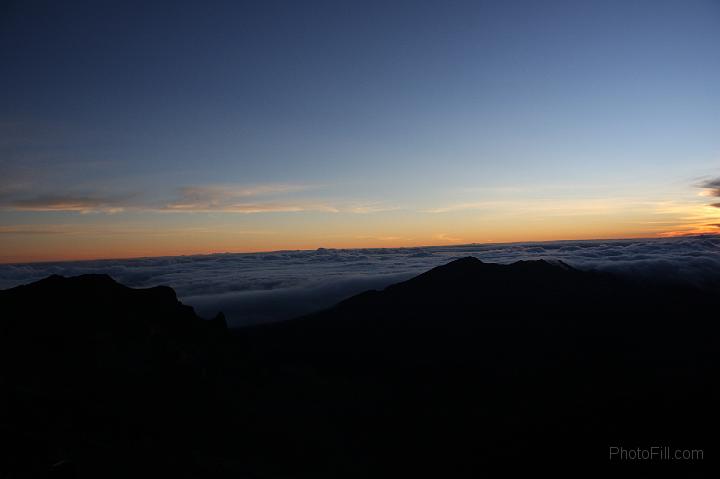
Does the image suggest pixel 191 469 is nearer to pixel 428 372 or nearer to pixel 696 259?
pixel 428 372

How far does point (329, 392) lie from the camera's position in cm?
3647

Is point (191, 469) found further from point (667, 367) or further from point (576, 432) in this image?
point (667, 367)

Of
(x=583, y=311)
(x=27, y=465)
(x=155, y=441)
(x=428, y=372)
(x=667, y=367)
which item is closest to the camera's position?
(x=27, y=465)

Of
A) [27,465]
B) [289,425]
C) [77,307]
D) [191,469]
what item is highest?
[77,307]

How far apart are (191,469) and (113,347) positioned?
11.4 m

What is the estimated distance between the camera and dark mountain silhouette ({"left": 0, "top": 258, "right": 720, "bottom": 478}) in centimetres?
1933

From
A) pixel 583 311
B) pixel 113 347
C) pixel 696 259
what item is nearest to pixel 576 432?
pixel 113 347

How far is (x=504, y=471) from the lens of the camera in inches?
1059

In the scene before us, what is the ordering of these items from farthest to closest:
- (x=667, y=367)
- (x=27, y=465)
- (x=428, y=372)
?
1. (x=667, y=367)
2. (x=428, y=372)
3. (x=27, y=465)

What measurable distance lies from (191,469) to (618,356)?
54.6 m

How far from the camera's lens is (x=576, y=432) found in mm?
31688

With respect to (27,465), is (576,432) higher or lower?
lower

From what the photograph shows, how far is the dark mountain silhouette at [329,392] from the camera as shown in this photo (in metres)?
19.3

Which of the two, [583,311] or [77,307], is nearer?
[77,307]
